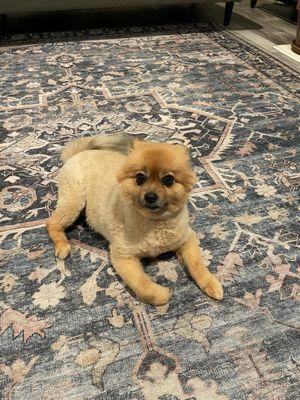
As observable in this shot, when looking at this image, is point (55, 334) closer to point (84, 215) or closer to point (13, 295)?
point (13, 295)

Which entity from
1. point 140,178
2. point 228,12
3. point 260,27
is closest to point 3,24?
point 228,12

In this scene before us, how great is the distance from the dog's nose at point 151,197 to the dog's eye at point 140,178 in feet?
0.20

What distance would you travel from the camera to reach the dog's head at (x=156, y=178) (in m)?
1.16

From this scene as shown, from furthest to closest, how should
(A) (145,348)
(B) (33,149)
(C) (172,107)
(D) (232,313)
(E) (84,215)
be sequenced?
(C) (172,107)
(B) (33,149)
(E) (84,215)
(D) (232,313)
(A) (145,348)

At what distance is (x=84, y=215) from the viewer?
5.45ft

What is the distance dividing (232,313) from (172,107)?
166 centimetres

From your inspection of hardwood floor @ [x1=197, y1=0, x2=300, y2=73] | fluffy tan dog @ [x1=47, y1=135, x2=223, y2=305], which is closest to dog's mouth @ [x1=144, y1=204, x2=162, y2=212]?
fluffy tan dog @ [x1=47, y1=135, x2=223, y2=305]

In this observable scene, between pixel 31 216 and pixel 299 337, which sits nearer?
pixel 299 337

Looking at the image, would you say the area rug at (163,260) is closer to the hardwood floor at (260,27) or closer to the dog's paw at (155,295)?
the dog's paw at (155,295)

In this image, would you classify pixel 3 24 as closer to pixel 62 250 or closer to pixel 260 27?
pixel 260 27

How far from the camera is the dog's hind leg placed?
148cm

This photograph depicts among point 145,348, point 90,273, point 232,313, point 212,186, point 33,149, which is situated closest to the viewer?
point 145,348

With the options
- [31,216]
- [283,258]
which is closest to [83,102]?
[31,216]

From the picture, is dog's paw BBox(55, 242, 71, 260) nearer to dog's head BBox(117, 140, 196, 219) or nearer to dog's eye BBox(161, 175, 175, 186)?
dog's head BBox(117, 140, 196, 219)
